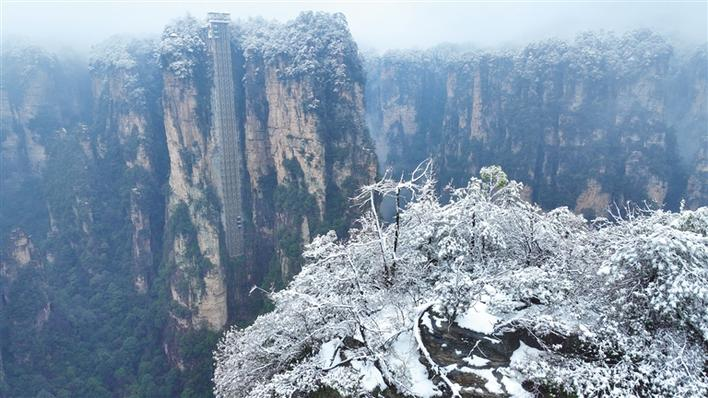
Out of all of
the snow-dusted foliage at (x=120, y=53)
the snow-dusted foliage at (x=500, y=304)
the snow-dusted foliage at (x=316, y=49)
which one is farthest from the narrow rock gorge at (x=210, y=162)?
the snow-dusted foliage at (x=500, y=304)

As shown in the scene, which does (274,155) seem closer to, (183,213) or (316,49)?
(183,213)

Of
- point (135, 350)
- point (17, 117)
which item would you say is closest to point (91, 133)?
A: point (17, 117)

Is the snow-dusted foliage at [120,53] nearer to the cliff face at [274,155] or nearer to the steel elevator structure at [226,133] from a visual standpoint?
the cliff face at [274,155]

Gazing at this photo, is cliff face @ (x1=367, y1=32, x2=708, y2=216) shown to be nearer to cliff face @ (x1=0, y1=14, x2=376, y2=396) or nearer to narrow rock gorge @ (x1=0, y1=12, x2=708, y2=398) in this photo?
narrow rock gorge @ (x1=0, y1=12, x2=708, y2=398)

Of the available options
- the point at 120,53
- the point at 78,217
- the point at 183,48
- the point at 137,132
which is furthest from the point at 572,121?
the point at 78,217

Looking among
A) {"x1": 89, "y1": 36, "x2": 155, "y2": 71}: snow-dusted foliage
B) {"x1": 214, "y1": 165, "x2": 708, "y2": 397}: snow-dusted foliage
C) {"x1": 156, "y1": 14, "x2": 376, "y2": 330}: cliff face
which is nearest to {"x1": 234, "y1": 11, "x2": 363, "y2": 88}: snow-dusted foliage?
{"x1": 156, "y1": 14, "x2": 376, "y2": 330}: cliff face
